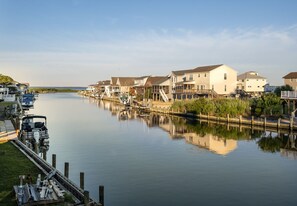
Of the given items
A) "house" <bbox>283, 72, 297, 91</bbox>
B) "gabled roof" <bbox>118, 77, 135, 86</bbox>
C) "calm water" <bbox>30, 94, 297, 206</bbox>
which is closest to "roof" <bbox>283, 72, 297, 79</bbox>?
"house" <bbox>283, 72, 297, 91</bbox>

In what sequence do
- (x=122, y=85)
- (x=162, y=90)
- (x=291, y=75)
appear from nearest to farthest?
(x=291, y=75) < (x=162, y=90) < (x=122, y=85)

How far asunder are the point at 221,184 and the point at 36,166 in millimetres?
12084

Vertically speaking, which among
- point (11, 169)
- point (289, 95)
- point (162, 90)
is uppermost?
point (162, 90)

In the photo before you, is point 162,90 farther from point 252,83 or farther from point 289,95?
point 289,95

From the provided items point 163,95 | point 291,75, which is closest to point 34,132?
point 163,95

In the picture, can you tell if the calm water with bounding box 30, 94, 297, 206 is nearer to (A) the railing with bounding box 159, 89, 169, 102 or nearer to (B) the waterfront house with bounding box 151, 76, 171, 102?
(A) the railing with bounding box 159, 89, 169, 102

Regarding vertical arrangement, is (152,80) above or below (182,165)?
above

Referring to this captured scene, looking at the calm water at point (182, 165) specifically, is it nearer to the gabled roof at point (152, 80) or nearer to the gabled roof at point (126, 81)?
the gabled roof at point (152, 80)

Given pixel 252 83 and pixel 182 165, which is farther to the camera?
pixel 252 83

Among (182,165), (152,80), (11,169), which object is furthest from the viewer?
(152,80)

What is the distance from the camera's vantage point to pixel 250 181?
78.0 ft

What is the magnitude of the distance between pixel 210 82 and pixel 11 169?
6859 centimetres

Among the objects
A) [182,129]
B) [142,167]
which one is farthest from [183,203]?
[182,129]

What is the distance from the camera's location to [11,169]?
66.7 ft
